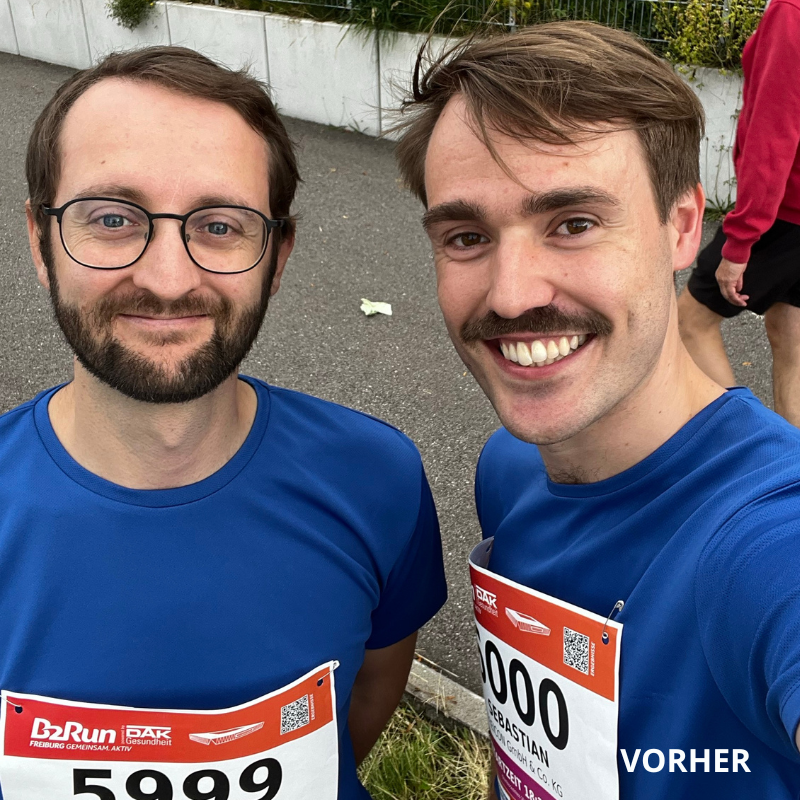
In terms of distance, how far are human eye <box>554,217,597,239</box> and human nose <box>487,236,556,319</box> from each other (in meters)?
0.05

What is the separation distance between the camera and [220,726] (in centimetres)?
169

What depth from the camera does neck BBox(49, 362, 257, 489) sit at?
1803 mm

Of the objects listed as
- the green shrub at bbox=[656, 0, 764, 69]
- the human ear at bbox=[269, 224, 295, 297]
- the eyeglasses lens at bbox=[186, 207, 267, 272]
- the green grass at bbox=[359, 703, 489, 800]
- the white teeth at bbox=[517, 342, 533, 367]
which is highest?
the eyeglasses lens at bbox=[186, 207, 267, 272]

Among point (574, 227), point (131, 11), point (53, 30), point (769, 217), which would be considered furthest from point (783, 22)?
point (53, 30)

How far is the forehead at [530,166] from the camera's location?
164cm

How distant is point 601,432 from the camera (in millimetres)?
1732

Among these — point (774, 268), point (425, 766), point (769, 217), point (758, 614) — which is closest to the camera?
point (758, 614)

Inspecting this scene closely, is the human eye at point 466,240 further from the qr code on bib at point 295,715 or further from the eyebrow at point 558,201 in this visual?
the qr code on bib at point 295,715

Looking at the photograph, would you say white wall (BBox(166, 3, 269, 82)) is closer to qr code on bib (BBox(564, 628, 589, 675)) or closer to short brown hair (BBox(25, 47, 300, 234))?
short brown hair (BBox(25, 47, 300, 234))

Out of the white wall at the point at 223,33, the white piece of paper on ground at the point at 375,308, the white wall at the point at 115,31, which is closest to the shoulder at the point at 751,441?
the white piece of paper on ground at the point at 375,308

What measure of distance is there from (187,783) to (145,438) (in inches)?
26.8

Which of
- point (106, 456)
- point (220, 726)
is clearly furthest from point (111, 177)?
point (220, 726)

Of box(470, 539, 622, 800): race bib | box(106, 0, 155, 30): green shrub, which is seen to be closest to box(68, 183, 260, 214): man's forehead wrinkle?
box(470, 539, 622, 800): race bib

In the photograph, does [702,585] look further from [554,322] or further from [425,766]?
[425,766]
